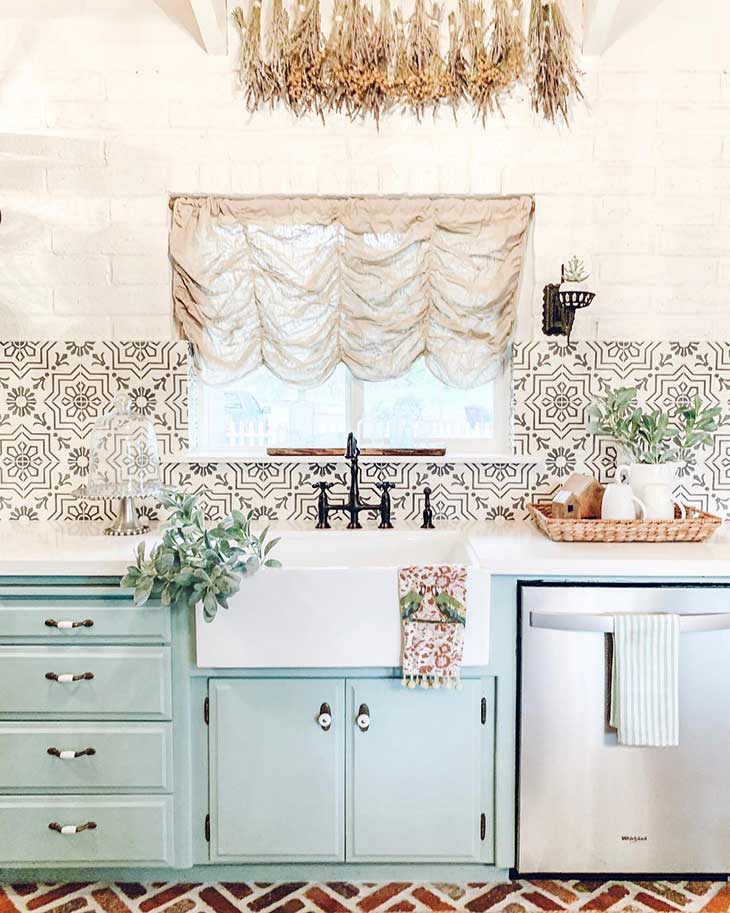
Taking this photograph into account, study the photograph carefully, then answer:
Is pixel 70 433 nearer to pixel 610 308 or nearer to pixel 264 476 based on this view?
pixel 264 476

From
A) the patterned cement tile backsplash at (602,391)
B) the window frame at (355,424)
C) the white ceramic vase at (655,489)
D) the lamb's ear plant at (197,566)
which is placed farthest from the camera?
the window frame at (355,424)

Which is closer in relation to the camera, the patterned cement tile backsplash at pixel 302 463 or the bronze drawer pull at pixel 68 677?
the bronze drawer pull at pixel 68 677

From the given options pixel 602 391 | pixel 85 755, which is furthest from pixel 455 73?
pixel 85 755

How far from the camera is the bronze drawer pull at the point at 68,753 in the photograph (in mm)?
2061

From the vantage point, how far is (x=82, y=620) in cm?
204

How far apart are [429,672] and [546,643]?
12.8 inches

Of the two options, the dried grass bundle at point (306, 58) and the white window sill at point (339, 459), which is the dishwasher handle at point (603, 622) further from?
the dried grass bundle at point (306, 58)

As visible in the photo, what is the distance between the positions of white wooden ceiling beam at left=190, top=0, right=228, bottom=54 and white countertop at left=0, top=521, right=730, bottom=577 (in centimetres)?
164

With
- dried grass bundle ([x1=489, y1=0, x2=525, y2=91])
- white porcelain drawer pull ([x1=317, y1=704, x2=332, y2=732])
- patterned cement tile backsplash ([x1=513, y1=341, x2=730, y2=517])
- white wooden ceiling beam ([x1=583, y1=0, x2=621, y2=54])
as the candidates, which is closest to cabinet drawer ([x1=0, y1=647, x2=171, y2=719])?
white porcelain drawer pull ([x1=317, y1=704, x2=332, y2=732])

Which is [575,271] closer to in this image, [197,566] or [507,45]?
[507,45]

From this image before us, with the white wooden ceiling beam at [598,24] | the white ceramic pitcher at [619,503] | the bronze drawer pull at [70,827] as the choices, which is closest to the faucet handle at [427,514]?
the white ceramic pitcher at [619,503]

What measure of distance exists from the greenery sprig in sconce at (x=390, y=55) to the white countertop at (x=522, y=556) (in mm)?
1283

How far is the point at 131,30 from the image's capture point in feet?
8.56

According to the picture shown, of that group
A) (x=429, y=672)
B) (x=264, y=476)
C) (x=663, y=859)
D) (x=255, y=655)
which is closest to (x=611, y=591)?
(x=429, y=672)
